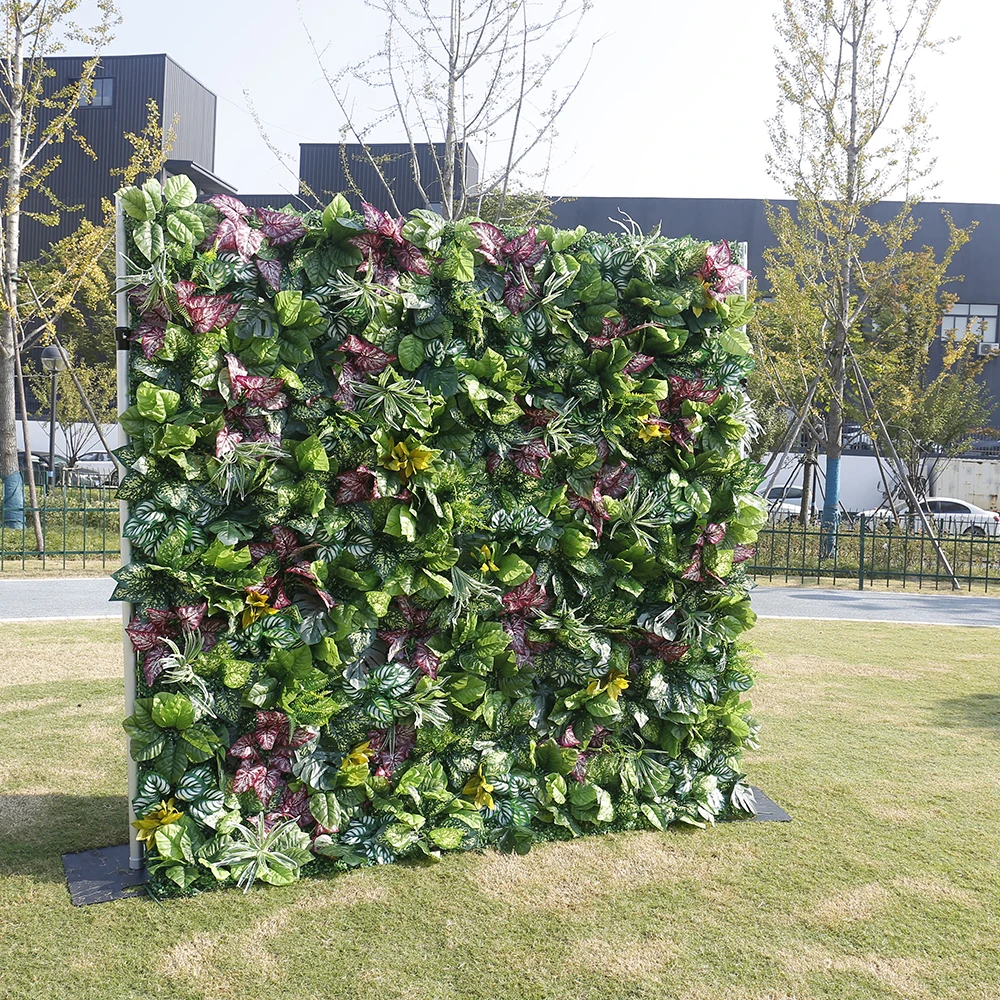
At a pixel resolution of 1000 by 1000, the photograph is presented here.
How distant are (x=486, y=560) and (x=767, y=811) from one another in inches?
76.2

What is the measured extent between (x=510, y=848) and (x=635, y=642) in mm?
1048

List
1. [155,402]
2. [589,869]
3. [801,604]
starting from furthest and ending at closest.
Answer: [801,604] < [589,869] < [155,402]

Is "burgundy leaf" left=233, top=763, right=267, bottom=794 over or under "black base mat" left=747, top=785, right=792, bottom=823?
over

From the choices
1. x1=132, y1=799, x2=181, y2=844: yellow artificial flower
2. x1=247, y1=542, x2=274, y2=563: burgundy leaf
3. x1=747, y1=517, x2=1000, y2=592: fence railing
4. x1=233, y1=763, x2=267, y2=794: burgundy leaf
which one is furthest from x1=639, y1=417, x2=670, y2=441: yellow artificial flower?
x1=747, y1=517, x2=1000, y2=592: fence railing

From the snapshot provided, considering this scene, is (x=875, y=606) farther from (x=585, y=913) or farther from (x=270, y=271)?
(x=270, y=271)

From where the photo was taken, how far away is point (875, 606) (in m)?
11.9

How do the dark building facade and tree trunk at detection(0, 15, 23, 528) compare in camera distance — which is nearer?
tree trunk at detection(0, 15, 23, 528)

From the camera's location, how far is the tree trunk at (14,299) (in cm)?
1423

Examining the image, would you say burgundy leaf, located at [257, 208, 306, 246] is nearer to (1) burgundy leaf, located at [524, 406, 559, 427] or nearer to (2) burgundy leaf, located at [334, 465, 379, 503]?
(2) burgundy leaf, located at [334, 465, 379, 503]

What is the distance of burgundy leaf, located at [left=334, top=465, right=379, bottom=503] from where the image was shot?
379 cm

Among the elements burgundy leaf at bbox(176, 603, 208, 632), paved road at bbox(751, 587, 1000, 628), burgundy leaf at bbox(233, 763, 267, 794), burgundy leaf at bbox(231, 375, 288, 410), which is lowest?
paved road at bbox(751, 587, 1000, 628)

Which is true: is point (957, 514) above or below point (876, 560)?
above

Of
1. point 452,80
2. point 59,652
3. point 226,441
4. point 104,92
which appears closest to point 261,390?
point 226,441

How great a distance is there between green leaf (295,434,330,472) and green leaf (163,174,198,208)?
3.25 feet
